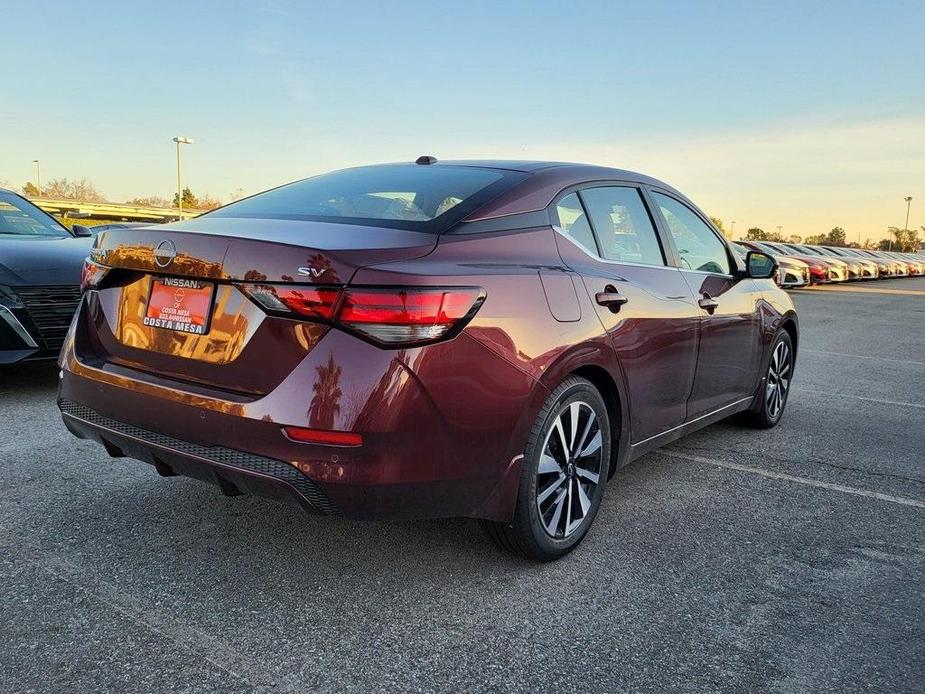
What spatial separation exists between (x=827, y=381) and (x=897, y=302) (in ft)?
49.8

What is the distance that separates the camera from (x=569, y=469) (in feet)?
10.3

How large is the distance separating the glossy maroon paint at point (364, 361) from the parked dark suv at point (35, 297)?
91.2 inches

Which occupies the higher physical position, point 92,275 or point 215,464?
point 92,275

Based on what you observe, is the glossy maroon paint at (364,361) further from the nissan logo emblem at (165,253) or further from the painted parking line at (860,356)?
the painted parking line at (860,356)

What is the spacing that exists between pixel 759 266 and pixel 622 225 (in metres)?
1.50

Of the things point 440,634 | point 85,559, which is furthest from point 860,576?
point 85,559

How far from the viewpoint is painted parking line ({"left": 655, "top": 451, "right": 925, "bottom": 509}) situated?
13.1 ft

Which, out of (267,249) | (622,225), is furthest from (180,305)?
(622,225)

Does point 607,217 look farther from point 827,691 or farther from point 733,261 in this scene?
point 827,691

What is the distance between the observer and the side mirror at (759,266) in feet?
15.6

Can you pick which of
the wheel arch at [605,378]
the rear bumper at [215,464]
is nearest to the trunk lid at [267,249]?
the rear bumper at [215,464]

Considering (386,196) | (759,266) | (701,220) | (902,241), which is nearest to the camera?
(386,196)

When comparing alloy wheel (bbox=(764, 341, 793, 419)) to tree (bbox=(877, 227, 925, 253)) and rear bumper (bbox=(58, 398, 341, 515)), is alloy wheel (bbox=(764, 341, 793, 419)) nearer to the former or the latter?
rear bumper (bbox=(58, 398, 341, 515))

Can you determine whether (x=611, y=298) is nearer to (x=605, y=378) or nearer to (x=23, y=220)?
(x=605, y=378)
